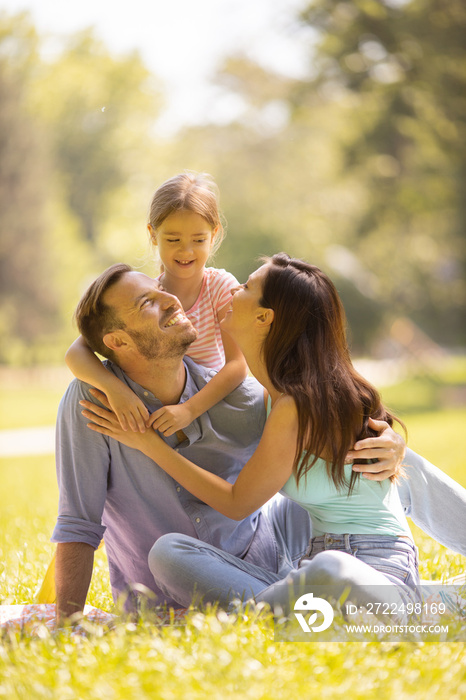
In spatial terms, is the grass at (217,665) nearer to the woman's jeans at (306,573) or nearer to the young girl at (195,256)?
the woman's jeans at (306,573)

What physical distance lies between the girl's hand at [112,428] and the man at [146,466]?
0.06m

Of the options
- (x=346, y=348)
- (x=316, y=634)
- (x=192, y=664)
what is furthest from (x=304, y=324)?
(x=192, y=664)

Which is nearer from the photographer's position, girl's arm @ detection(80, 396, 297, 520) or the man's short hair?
girl's arm @ detection(80, 396, 297, 520)

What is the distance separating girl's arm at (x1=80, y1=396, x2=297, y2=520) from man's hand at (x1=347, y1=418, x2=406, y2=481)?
0.81ft

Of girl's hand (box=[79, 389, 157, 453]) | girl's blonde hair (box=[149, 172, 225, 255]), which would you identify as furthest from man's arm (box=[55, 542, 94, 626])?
girl's blonde hair (box=[149, 172, 225, 255])

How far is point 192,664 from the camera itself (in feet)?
6.95

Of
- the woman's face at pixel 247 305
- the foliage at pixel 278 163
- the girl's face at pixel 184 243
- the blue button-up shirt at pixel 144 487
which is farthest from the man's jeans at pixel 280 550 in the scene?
the foliage at pixel 278 163

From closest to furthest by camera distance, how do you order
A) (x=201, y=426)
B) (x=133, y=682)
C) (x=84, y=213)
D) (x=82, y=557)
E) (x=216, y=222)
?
(x=133, y=682) < (x=82, y=557) < (x=201, y=426) < (x=216, y=222) < (x=84, y=213)

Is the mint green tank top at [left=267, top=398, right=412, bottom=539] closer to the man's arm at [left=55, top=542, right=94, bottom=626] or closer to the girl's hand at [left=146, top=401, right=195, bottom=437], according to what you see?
the girl's hand at [left=146, top=401, right=195, bottom=437]

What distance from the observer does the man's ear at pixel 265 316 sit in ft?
9.46

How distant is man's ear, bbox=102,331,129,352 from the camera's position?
303 cm

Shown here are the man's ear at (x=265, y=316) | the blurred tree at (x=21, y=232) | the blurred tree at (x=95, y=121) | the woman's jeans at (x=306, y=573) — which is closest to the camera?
the woman's jeans at (x=306, y=573)

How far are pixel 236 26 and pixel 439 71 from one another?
17916 mm

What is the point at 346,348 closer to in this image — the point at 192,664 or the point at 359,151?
the point at 192,664
